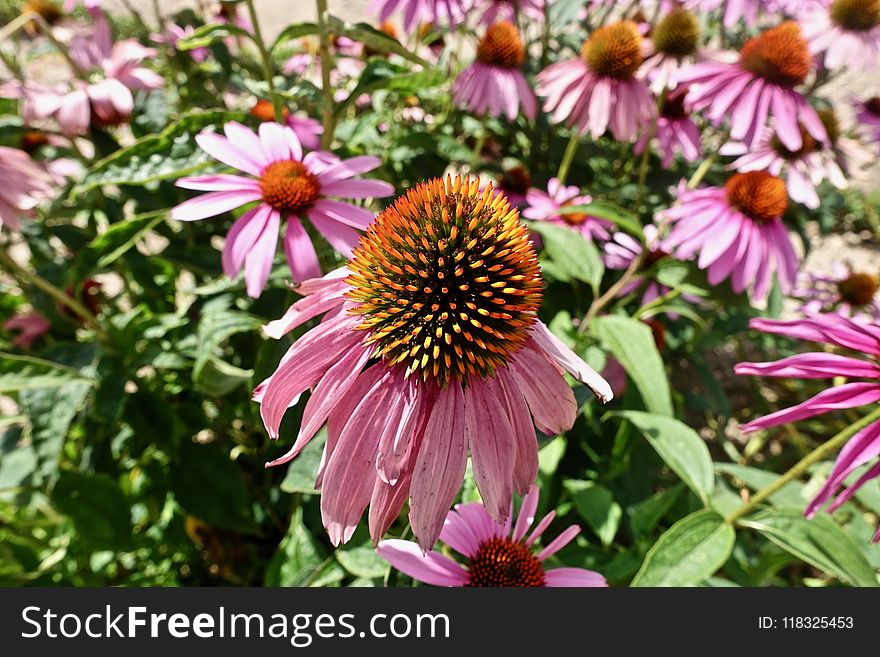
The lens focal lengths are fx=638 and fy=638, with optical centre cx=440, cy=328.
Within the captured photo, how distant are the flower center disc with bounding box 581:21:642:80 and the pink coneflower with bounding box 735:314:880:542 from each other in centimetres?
83

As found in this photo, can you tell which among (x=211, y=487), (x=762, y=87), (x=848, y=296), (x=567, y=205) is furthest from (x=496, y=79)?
(x=848, y=296)

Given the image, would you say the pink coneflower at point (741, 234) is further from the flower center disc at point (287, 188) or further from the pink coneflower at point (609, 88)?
the flower center disc at point (287, 188)

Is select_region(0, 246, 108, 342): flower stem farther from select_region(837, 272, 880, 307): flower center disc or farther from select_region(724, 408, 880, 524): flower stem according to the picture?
select_region(837, 272, 880, 307): flower center disc

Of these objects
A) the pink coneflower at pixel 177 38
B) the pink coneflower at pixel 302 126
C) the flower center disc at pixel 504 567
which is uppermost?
the pink coneflower at pixel 177 38

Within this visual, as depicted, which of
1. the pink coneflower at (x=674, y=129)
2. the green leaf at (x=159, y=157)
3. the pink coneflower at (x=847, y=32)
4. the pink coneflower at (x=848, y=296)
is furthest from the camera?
the pink coneflower at (x=848, y=296)

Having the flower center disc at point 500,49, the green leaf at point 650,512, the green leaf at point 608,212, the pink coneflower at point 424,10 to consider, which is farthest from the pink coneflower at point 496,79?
the green leaf at point 650,512

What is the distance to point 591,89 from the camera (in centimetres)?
139

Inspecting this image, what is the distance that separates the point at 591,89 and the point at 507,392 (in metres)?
1.00

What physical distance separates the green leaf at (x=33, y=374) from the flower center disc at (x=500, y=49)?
3.51 ft

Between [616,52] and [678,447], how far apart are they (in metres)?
0.86

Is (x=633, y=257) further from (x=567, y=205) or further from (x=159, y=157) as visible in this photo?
(x=159, y=157)

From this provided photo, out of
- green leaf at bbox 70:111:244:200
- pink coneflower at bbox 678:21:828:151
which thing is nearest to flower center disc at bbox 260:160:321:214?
green leaf at bbox 70:111:244:200

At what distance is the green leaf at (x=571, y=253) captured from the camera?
111cm

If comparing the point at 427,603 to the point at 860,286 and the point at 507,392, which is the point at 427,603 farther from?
the point at 860,286
